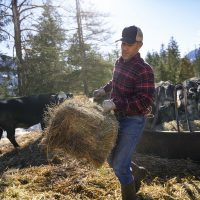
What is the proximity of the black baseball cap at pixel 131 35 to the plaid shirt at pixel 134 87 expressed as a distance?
0.20 metres

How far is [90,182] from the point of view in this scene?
5652 mm

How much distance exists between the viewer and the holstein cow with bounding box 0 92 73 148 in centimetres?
1043

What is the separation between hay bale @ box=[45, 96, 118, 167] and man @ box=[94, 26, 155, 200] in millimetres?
183

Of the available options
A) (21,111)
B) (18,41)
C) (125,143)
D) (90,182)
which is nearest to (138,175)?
(90,182)

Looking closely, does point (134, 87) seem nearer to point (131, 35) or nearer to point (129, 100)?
point (129, 100)

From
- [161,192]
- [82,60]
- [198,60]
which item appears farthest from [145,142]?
[198,60]

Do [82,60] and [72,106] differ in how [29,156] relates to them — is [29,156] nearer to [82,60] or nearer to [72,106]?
[72,106]

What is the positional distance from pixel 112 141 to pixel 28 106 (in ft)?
23.5

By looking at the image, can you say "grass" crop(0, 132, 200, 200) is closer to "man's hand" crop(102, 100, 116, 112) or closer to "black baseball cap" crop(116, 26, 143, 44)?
"man's hand" crop(102, 100, 116, 112)

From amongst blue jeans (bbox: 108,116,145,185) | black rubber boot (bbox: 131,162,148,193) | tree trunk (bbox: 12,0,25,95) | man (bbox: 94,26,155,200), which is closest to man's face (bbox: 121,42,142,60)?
man (bbox: 94,26,155,200)

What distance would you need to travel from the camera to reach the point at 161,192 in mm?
5184

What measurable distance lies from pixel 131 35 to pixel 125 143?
122 cm

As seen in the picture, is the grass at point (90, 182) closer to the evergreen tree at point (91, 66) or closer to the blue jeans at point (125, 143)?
the blue jeans at point (125, 143)

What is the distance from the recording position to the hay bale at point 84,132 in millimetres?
4047
